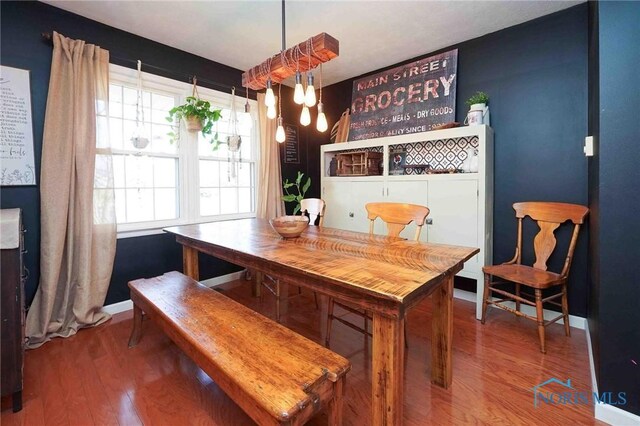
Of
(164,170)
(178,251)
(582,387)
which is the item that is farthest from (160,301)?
(582,387)

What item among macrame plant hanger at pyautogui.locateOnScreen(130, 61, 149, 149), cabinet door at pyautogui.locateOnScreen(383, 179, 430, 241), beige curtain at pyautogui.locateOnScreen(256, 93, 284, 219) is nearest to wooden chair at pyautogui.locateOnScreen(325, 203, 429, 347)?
cabinet door at pyautogui.locateOnScreen(383, 179, 430, 241)

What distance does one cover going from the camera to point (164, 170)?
3094 mm

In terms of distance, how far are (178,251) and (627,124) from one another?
352cm

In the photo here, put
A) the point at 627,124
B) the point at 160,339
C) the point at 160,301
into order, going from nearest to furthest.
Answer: the point at 627,124 → the point at 160,301 → the point at 160,339

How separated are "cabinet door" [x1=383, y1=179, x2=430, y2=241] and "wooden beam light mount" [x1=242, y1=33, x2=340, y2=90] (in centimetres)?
155

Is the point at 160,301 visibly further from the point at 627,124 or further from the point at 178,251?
the point at 627,124

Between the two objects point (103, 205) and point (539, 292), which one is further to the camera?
point (103, 205)

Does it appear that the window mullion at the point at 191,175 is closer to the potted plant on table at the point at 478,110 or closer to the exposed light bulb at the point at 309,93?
the exposed light bulb at the point at 309,93

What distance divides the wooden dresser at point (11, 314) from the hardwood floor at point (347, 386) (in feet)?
0.59

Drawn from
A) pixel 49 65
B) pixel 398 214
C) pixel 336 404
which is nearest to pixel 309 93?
pixel 398 214

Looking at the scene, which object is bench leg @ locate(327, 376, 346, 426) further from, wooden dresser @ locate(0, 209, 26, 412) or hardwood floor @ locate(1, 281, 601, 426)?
wooden dresser @ locate(0, 209, 26, 412)

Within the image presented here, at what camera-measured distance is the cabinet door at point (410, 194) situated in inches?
111

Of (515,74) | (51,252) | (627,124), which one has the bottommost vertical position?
(51,252)

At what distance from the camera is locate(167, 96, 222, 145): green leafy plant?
282cm
